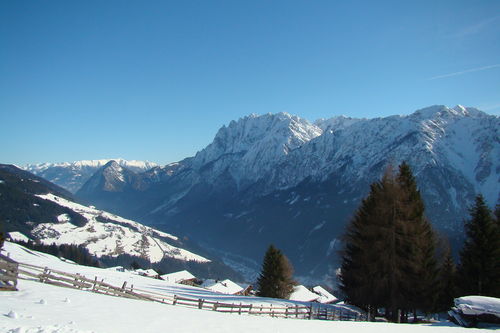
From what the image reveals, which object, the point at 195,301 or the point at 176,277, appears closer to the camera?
the point at 195,301

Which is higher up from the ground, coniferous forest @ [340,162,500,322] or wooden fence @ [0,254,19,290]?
coniferous forest @ [340,162,500,322]

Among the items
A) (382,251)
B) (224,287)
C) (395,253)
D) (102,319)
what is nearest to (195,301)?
(102,319)

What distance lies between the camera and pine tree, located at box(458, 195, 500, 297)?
3188cm

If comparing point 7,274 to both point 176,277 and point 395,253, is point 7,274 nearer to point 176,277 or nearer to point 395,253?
point 395,253

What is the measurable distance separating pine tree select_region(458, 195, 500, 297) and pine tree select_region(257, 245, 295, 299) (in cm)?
3446

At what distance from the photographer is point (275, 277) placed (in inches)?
2520

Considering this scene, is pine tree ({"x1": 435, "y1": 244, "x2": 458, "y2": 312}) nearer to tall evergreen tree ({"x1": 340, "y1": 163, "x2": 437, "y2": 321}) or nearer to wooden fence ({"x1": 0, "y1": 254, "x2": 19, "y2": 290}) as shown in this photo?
tall evergreen tree ({"x1": 340, "y1": 163, "x2": 437, "y2": 321})

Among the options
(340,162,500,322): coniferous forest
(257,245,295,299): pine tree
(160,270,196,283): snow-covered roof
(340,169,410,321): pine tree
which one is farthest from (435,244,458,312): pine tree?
(160,270,196,283): snow-covered roof

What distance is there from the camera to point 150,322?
18.1 metres

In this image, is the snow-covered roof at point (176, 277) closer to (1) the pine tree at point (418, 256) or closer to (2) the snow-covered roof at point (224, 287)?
(2) the snow-covered roof at point (224, 287)

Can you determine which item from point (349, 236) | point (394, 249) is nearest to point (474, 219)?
point (394, 249)

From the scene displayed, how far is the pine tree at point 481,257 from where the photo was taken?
31875 millimetres

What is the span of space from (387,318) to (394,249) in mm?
7620

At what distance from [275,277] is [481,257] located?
37302 mm
